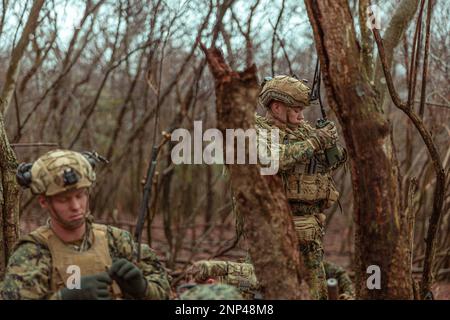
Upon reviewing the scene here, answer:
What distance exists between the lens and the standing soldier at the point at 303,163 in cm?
419

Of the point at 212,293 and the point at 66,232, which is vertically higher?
the point at 66,232

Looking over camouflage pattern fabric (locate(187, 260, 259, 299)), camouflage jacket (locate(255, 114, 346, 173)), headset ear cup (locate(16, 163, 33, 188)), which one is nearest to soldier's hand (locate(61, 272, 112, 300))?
headset ear cup (locate(16, 163, 33, 188))

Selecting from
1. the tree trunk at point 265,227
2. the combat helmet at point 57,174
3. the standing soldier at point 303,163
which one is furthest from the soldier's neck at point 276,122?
the combat helmet at point 57,174

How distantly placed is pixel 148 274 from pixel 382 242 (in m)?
1.16

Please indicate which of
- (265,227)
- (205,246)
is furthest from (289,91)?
(205,246)

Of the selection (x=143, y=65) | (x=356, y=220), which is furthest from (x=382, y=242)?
(x=143, y=65)

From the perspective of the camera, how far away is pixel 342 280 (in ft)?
14.6

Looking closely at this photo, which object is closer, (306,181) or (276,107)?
(306,181)

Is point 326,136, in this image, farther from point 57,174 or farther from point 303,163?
point 57,174

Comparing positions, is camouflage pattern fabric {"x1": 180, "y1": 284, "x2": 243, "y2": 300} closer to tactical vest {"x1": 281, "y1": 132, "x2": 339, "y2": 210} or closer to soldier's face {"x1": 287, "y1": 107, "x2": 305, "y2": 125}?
tactical vest {"x1": 281, "y1": 132, "x2": 339, "y2": 210}

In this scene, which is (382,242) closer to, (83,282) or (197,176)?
(83,282)

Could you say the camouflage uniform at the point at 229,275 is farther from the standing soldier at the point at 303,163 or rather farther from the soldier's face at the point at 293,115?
the soldier's face at the point at 293,115

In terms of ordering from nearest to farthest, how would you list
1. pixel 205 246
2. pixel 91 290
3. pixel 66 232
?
pixel 91 290
pixel 66 232
pixel 205 246

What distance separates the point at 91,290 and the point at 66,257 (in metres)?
0.27
